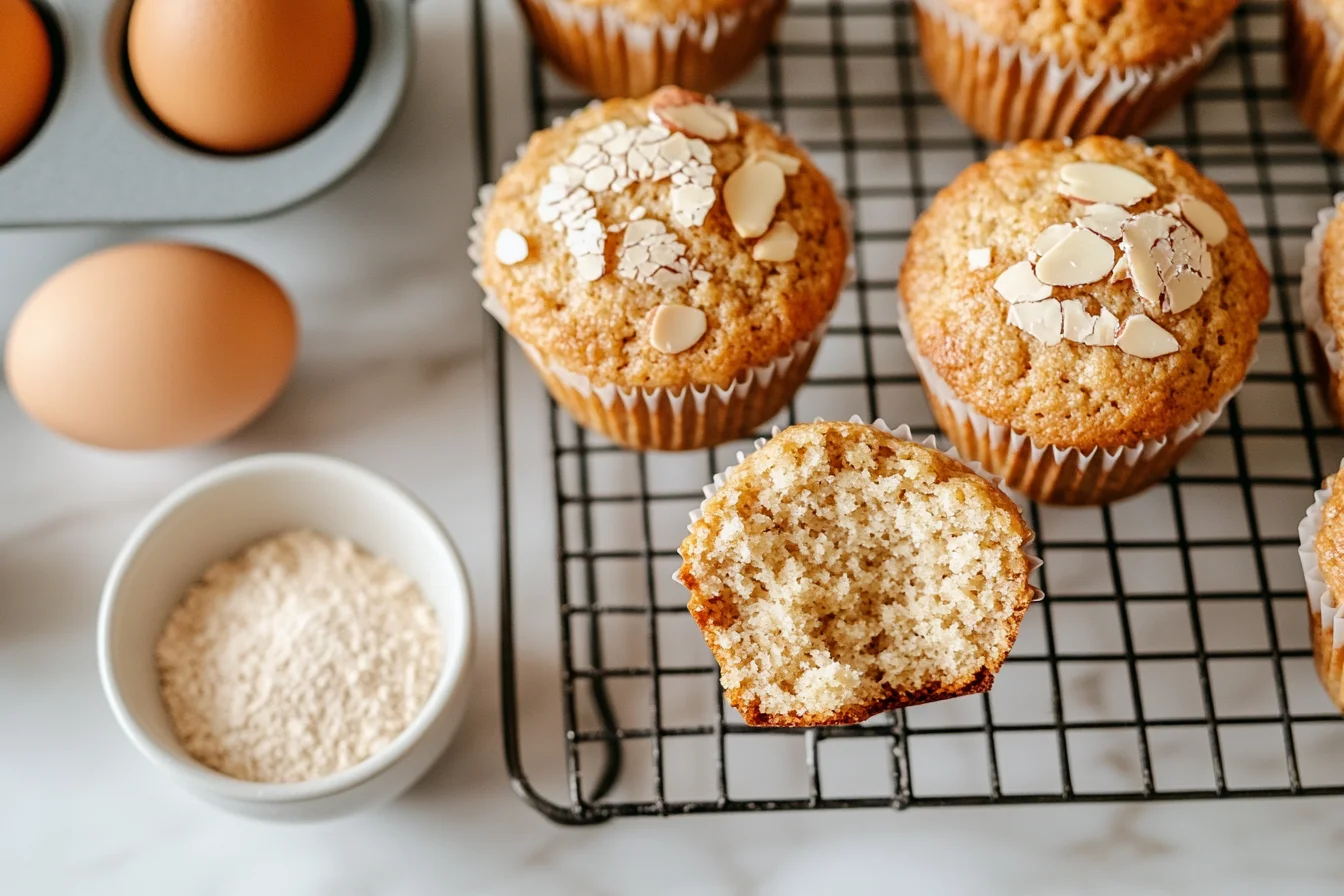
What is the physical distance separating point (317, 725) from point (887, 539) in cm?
77

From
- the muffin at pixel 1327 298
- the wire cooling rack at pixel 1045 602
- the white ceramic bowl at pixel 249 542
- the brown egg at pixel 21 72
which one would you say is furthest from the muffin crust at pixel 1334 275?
the brown egg at pixel 21 72

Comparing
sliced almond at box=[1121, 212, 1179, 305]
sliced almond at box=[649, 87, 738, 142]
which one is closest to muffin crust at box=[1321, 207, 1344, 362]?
sliced almond at box=[1121, 212, 1179, 305]

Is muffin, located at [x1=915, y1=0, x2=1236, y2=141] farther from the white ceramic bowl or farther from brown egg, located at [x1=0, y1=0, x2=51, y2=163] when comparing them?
brown egg, located at [x1=0, y1=0, x2=51, y2=163]

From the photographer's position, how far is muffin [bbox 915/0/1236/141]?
1.70 meters

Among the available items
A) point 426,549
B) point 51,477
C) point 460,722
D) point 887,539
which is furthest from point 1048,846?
point 51,477

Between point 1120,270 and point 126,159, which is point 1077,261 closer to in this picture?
point 1120,270

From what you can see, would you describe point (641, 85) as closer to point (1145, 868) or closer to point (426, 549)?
point (426, 549)

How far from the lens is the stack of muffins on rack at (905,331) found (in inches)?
53.8

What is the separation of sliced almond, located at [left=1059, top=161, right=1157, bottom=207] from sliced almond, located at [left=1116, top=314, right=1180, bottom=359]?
17 cm

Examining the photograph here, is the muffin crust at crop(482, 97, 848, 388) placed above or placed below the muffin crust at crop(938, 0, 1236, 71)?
below

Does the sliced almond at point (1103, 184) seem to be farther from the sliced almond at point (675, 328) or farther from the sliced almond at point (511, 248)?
the sliced almond at point (511, 248)

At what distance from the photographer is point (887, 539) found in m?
1.39

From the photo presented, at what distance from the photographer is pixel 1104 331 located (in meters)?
1.50

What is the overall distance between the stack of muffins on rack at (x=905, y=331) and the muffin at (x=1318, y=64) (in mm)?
19
